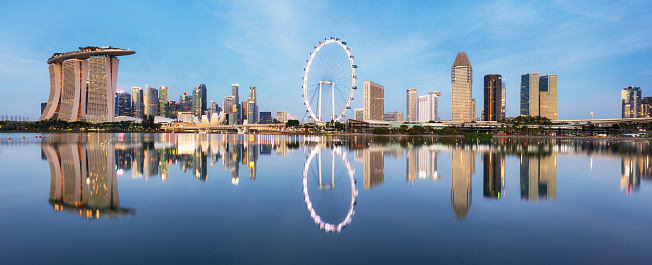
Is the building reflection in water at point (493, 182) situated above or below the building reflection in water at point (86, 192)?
below

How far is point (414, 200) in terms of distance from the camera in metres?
13.9

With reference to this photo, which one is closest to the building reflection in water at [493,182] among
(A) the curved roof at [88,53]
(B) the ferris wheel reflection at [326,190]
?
(B) the ferris wheel reflection at [326,190]

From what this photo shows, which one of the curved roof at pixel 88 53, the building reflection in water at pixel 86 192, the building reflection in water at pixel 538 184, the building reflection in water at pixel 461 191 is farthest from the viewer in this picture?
the curved roof at pixel 88 53

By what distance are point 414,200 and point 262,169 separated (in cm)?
1310

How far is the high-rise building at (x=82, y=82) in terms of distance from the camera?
6654 inches

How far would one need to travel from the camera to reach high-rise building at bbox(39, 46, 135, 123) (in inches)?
6654

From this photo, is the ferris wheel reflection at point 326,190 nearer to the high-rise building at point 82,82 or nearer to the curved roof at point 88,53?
the curved roof at point 88,53

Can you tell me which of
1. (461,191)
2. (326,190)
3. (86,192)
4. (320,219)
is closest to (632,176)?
(461,191)

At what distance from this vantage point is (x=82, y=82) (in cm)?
17138

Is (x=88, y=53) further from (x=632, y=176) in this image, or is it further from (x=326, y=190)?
(x=632, y=176)

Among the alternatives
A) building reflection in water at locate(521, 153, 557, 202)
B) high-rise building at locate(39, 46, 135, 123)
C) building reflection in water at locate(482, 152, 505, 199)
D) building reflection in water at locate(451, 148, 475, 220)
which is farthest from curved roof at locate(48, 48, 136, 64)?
building reflection in water at locate(521, 153, 557, 202)

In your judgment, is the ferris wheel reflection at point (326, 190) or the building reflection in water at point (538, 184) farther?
the building reflection in water at point (538, 184)

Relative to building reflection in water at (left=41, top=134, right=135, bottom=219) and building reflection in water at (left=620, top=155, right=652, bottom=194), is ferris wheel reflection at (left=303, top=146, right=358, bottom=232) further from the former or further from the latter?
building reflection in water at (left=620, top=155, right=652, bottom=194)

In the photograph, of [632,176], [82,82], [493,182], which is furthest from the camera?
[82,82]
